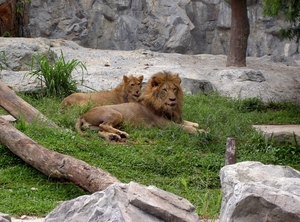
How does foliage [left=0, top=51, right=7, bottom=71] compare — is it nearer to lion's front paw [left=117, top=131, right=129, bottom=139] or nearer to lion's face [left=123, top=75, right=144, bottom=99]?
lion's face [left=123, top=75, right=144, bottom=99]

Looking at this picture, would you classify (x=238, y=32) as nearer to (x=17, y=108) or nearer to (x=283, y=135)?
(x=283, y=135)

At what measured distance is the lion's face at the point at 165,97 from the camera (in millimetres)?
11141

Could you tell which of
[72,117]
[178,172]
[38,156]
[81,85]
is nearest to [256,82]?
[81,85]

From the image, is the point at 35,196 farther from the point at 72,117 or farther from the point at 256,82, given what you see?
the point at 256,82

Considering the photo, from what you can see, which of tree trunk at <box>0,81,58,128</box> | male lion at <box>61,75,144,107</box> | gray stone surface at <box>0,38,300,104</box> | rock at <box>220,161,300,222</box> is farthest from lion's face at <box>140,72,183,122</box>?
rock at <box>220,161,300,222</box>

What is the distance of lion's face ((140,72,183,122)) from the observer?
11141mm

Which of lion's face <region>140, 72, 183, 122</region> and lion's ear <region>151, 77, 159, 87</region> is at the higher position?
lion's ear <region>151, 77, 159, 87</region>

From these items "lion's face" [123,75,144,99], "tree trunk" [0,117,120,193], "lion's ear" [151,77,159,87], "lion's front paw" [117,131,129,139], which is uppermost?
"lion's ear" [151,77,159,87]

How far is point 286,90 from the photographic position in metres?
15.3

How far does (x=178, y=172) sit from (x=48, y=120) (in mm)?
2456

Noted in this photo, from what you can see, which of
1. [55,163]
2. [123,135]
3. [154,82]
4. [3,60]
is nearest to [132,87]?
[154,82]

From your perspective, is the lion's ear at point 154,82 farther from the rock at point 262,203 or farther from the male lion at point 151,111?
the rock at point 262,203

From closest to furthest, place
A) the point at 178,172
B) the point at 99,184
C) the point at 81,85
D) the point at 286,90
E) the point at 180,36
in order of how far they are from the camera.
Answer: the point at 99,184 → the point at 178,172 → the point at 81,85 → the point at 286,90 → the point at 180,36

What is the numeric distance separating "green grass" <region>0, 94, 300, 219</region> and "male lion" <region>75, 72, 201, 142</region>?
193mm
